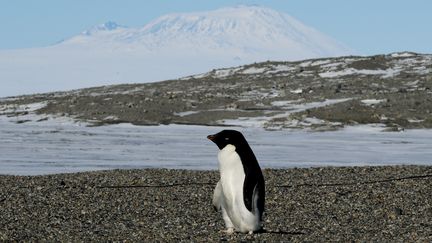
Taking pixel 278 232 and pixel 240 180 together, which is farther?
pixel 278 232

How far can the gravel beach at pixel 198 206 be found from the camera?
408 inches

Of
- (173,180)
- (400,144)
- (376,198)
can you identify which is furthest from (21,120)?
(376,198)

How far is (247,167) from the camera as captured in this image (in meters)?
9.84

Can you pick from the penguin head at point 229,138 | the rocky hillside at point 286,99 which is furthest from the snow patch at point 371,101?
the penguin head at point 229,138

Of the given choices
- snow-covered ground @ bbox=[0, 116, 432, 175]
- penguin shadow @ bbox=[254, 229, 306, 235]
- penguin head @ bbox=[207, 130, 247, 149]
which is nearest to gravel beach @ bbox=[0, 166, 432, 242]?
penguin shadow @ bbox=[254, 229, 306, 235]

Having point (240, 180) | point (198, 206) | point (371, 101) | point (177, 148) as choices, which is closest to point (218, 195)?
point (240, 180)

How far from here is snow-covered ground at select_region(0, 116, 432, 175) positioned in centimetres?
2092

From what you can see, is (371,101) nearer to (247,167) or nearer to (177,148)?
(177,148)

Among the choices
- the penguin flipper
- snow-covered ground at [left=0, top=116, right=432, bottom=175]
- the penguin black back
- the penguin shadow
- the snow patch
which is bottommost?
snow-covered ground at [left=0, top=116, right=432, bottom=175]

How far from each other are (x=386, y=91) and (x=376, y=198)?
31436mm

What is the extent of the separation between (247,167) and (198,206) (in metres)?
3.46

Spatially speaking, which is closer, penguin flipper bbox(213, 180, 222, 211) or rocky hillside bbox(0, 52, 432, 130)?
penguin flipper bbox(213, 180, 222, 211)

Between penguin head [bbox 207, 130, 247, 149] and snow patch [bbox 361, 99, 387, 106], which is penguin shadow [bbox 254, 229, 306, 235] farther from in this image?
snow patch [bbox 361, 99, 387, 106]

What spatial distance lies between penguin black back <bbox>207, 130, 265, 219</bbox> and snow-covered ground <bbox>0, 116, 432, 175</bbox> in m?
9.75
